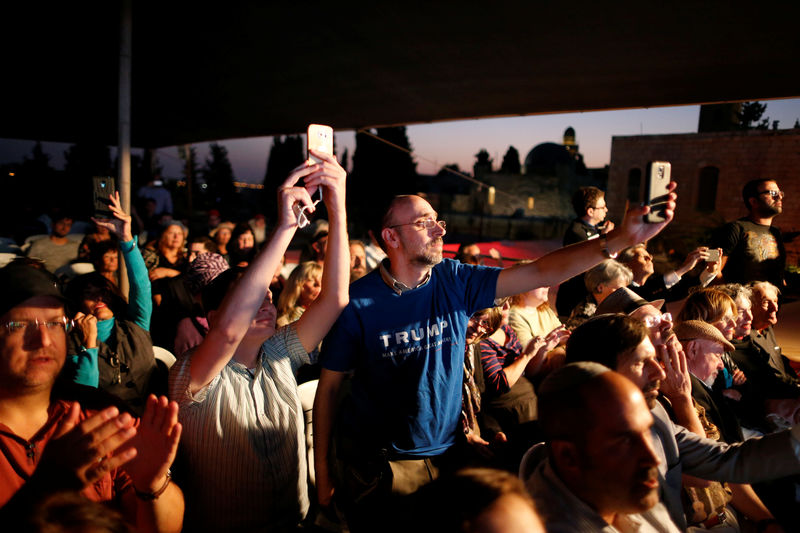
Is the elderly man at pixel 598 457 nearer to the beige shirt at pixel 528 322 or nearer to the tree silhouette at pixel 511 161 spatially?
the beige shirt at pixel 528 322

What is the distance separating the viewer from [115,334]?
258 cm

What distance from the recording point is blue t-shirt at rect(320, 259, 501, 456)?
1.82 m

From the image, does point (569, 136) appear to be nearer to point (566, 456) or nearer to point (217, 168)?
point (217, 168)

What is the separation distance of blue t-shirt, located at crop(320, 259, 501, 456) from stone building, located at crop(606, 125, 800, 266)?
20.3 meters

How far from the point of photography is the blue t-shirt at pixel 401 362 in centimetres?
182

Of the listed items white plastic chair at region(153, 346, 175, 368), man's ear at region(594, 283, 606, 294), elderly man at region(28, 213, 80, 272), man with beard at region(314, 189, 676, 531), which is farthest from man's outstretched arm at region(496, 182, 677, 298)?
elderly man at region(28, 213, 80, 272)

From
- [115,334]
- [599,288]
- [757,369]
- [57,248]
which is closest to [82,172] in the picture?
[57,248]

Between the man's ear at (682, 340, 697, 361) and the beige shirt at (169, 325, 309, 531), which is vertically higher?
the man's ear at (682, 340, 697, 361)

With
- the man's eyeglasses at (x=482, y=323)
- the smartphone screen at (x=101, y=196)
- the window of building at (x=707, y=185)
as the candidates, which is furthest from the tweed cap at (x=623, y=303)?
the window of building at (x=707, y=185)

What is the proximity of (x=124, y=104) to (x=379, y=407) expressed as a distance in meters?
3.83

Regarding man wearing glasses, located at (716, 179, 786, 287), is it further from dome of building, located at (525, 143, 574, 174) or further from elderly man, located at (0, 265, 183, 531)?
dome of building, located at (525, 143, 574, 174)

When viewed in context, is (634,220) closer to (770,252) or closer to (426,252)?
(426,252)

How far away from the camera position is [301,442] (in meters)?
1.86

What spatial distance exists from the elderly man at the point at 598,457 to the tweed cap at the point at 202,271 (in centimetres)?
281
